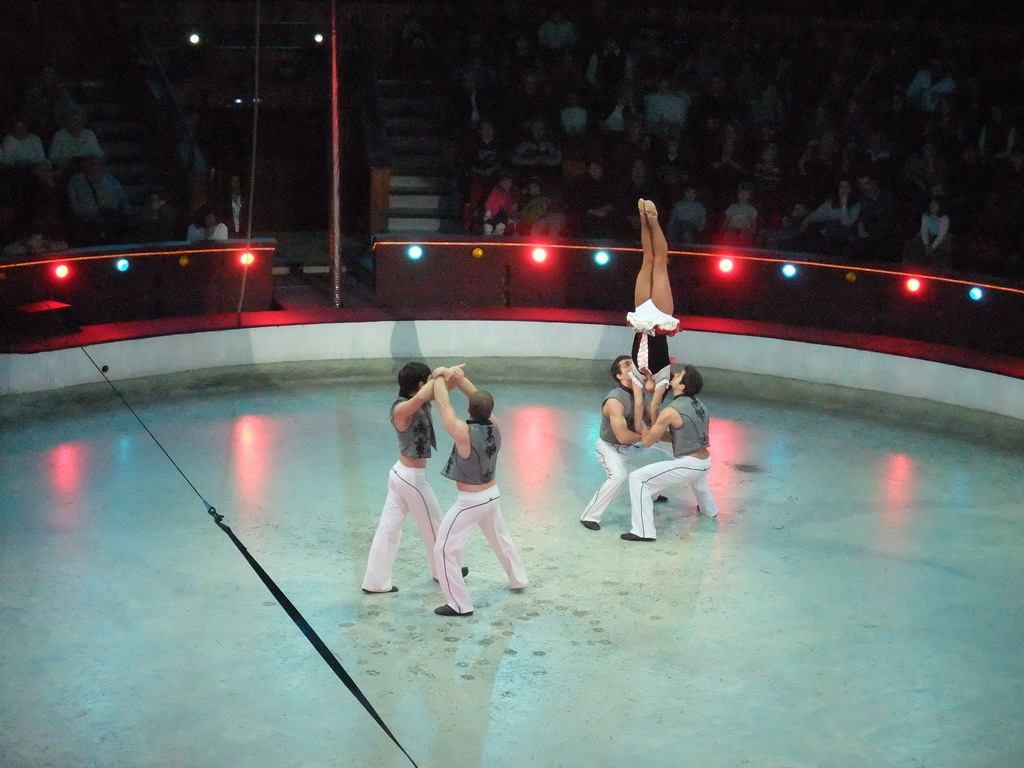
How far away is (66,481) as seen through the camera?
10.5 metres

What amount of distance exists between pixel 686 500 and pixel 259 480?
11.0 ft

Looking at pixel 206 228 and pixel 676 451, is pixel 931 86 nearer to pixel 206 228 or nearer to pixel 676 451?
pixel 206 228

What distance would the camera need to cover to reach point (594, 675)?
7578 mm

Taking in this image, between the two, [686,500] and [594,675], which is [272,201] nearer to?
[686,500]

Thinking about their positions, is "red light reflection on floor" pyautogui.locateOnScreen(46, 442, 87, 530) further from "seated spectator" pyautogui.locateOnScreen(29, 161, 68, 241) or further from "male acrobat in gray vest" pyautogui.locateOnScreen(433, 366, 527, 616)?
"seated spectator" pyautogui.locateOnScreen(29, 161, 68, 241)

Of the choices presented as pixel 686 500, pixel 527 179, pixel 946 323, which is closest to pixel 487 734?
pixel 686 500

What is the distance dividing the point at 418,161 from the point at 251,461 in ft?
26.1

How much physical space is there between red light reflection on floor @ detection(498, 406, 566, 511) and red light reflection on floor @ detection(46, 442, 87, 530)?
3270 mm

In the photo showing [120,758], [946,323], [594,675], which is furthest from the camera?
[946,323]

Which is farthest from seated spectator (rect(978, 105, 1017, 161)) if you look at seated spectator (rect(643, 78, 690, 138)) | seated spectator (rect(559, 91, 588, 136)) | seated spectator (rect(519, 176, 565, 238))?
seated spectator (rect(519, 176, 565, 238))

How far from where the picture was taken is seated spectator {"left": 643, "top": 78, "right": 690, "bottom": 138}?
58.0 ft

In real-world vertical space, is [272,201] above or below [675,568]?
above

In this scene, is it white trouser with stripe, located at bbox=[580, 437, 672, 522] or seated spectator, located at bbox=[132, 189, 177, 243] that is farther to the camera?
seated spectator, located at bbox=[132, 189, 177, 243]

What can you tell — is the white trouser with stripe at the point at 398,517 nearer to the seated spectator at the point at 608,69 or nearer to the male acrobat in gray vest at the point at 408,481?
the male acrobat in gray vest at the point at 408,481
